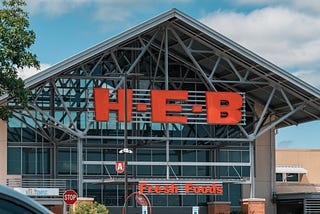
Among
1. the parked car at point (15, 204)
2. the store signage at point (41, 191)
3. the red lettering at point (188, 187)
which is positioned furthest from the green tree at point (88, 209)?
the parked car at point (15, 204)

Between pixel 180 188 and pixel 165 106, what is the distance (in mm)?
4558

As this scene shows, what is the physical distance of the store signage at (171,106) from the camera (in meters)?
41.4

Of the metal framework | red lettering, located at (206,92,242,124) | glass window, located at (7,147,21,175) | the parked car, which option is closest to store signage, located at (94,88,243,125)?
red lettering, located at (206,92,242,124)

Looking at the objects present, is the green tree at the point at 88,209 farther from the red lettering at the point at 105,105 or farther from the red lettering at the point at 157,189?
the red lettering at the point at 105,105

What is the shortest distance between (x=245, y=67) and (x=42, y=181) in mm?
13628

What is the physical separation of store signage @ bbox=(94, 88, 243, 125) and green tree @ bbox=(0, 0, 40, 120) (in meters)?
16.4

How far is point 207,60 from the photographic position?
46.2 m

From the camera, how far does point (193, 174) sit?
161 ft

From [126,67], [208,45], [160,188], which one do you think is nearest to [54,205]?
[160,188]

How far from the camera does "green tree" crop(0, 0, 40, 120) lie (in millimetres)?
24016

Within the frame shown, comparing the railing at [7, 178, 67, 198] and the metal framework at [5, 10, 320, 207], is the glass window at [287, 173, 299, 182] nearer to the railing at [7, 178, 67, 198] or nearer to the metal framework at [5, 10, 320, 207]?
the metal framework at [5, 10, 320, 207]

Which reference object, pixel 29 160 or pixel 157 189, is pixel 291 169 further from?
pixel 29 160

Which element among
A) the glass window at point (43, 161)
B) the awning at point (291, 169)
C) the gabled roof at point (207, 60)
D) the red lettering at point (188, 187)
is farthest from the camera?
the awning at point (291, 169)

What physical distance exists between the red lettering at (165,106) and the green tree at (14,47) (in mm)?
17538
